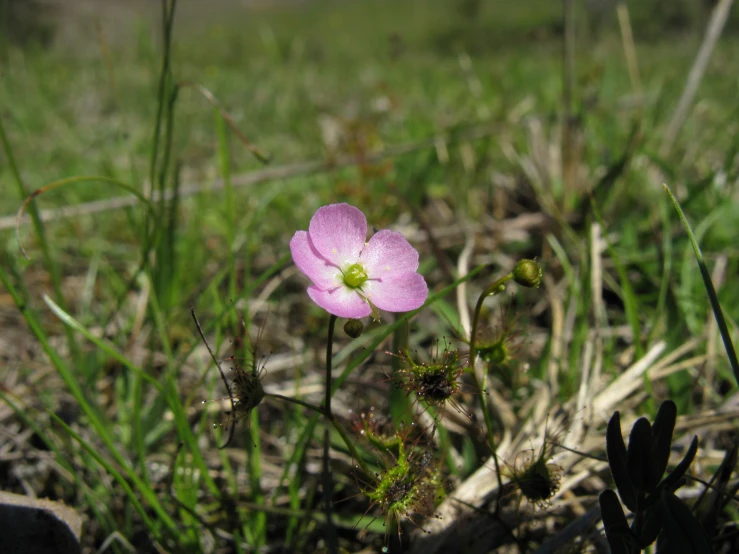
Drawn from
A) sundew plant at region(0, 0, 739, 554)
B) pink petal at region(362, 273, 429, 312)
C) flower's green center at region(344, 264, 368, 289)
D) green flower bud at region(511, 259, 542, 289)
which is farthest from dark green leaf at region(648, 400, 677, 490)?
flower's green center at region(344, 264, 368, 289)

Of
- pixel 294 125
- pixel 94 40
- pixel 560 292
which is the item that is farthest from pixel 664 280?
pixel 94 40

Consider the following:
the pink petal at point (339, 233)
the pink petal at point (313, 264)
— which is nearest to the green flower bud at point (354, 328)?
the pink petal at point (313, 264)

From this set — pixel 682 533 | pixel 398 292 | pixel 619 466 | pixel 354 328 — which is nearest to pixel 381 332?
pixel 398 292

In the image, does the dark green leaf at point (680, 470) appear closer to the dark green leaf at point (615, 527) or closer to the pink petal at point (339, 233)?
the dark green leaf at point (615, 527)

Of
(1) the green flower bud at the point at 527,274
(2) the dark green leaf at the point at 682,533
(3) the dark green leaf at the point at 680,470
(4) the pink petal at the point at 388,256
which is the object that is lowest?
(2) the dark green leaf at the point at 682,533

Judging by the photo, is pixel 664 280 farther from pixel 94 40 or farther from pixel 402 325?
pixel 94 40

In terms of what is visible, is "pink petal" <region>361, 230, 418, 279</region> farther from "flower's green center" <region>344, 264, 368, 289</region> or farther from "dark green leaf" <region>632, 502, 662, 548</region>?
"dark green leaf" <region>632, 502, 662, 548</region>
